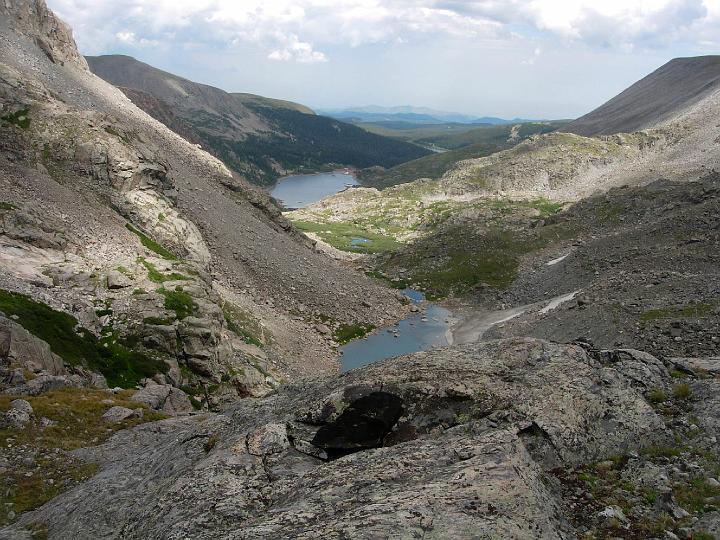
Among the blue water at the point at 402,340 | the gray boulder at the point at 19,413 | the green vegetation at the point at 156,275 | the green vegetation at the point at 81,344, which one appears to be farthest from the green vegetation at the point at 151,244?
the gray boulder at the point at 19,413

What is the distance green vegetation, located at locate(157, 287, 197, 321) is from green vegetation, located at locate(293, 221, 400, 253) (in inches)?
2934

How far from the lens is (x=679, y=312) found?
44.2m

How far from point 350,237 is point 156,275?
87777 millimetres

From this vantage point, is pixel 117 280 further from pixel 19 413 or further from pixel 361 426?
pixel 361 426

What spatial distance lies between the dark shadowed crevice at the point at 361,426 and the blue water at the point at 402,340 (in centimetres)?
4244

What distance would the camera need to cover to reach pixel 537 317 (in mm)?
60344

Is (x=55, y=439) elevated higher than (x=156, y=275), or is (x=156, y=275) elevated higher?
(x=156, y=275)

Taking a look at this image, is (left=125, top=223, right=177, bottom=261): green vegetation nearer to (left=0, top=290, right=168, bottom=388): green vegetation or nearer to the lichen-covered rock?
(left=0, top=290, right=168, bottom=388): green vegetation

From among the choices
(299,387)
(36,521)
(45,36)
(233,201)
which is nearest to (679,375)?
(299,387)

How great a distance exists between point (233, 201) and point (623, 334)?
51.7 meters

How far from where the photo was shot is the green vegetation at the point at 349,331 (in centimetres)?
6259

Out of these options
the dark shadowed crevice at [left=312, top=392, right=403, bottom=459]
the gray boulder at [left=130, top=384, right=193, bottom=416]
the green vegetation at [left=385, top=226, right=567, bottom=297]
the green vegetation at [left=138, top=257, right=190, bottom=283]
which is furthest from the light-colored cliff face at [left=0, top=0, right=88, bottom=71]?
the dark shadowed crevice at [left=312, top=392, right=403, bottom=459]

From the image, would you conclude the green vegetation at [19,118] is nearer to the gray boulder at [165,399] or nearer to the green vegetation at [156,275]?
the green vegetation at [156,275]

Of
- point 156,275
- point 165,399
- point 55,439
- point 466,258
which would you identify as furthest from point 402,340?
point 55,439
